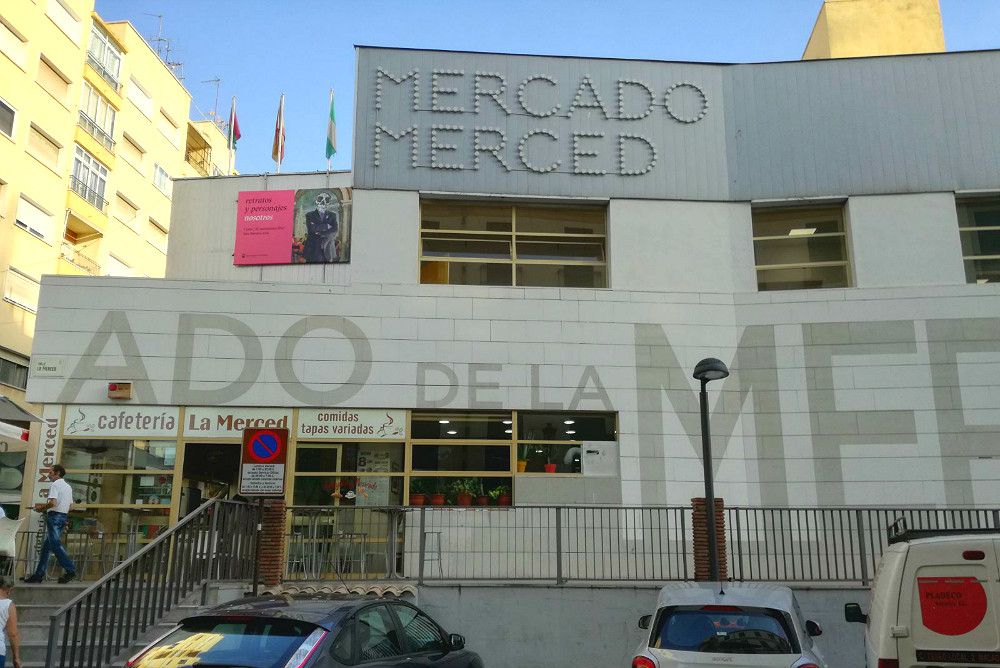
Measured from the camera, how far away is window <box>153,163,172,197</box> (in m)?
46.5

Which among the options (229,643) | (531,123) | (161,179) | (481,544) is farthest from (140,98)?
(229,643)

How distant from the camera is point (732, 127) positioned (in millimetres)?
18781

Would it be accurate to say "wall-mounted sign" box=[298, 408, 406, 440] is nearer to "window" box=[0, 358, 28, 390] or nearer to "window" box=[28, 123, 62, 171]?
"window" box=[0, 358, 28, 390]

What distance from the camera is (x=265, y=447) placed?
457 inches

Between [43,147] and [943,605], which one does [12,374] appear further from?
[943,605]

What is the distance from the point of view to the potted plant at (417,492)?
16672 millimetres

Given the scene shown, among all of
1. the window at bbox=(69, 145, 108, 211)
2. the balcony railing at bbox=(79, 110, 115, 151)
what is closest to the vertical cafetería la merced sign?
the window at bbox=(69, 145, 108, 211)

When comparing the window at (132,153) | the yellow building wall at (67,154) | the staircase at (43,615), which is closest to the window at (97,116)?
the yellow building wall at (67,154)

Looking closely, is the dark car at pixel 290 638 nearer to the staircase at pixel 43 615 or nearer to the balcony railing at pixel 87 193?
the staircase at pixel 43 615

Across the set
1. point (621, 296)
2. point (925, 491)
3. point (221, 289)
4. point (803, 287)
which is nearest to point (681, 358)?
point (621, 296)

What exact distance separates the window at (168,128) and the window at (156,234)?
191 inches

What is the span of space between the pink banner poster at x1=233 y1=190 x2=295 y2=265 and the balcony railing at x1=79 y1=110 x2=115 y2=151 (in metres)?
23.5

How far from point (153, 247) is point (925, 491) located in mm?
38789

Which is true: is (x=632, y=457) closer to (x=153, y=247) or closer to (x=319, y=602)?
(x=319, y=602)
